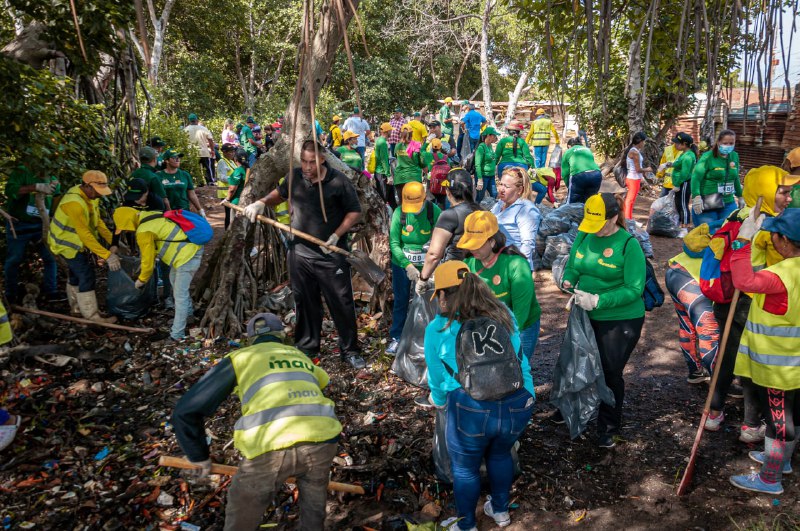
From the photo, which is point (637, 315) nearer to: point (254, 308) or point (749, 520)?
point (749, 520)

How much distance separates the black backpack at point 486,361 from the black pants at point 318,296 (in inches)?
89.8

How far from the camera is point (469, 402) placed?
8.54 feet

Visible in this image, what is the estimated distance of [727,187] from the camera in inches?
258

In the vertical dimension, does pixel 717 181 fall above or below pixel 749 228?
below

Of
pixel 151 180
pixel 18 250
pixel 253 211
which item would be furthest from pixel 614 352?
pixel 18 250

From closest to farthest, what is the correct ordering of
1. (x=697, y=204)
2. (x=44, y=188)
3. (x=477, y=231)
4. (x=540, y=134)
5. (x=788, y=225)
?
1. (x=788, y=225)
2. (x=477, y=231)
3. (x=44, y=188)
4. (x=697, y=204)
5. (x=540, y=134)

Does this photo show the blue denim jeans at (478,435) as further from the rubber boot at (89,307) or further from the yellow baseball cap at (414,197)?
the rubber boot at (89,307)

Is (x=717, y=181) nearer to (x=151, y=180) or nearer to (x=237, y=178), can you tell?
(x=237, y=178)

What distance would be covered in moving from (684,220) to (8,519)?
27.1 ft

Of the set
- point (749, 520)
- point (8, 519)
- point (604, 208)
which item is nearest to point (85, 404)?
point (8, 519)

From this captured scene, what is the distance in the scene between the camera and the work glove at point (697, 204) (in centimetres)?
670

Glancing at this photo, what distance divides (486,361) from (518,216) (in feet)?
7.17

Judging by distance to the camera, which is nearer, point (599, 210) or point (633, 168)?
point (599, 210)

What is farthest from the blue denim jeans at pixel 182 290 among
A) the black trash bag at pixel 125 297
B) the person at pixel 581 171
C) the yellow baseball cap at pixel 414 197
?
the person at pixel 581 171
